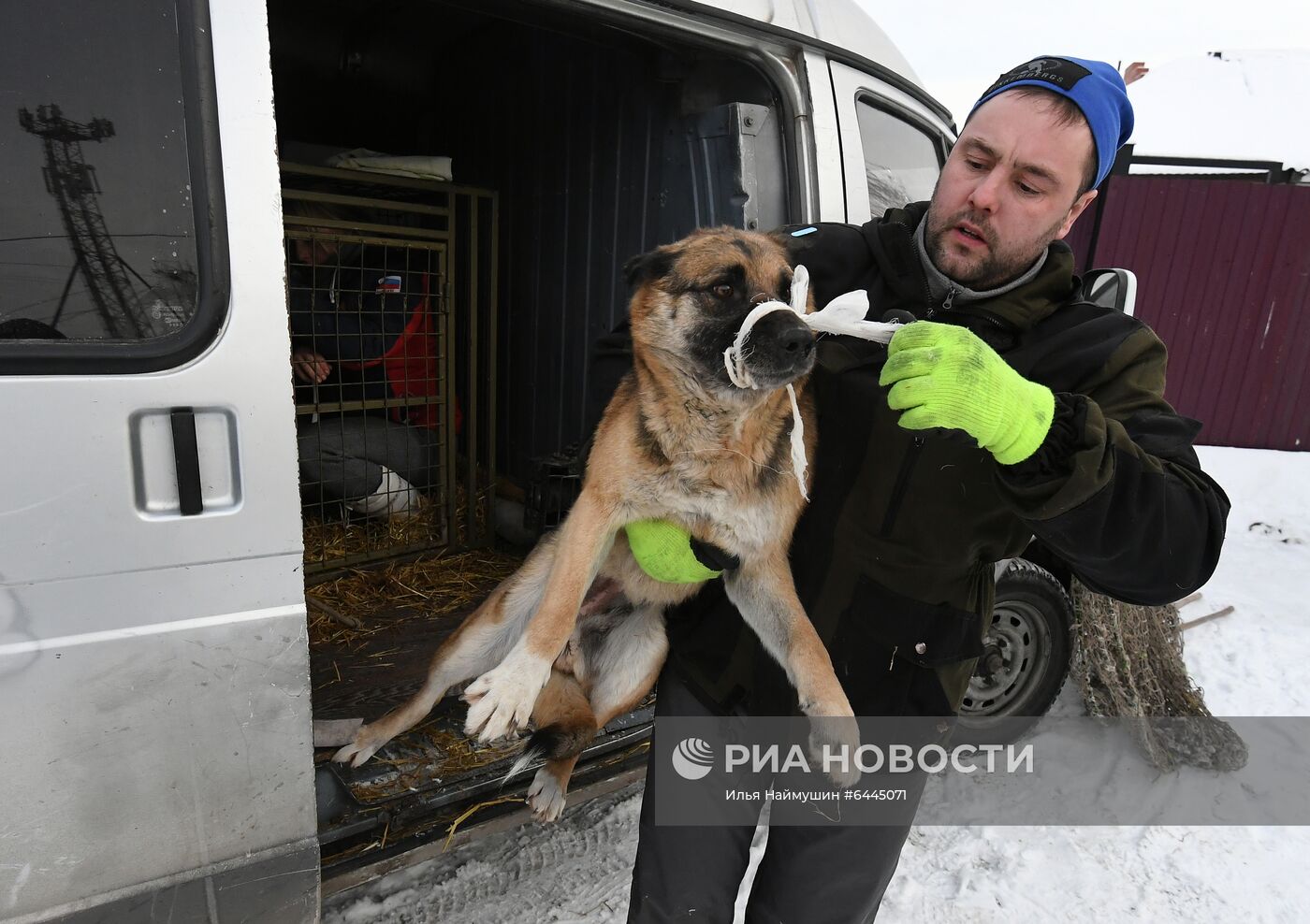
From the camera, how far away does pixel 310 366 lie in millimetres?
3553

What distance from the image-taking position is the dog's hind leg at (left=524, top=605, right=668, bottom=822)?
7.07ft

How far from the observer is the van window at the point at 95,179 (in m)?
1.20

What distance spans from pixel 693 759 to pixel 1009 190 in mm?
1536

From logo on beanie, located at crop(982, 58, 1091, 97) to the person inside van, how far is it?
2895 millimetres

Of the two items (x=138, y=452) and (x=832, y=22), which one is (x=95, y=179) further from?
(x=832, y=22)

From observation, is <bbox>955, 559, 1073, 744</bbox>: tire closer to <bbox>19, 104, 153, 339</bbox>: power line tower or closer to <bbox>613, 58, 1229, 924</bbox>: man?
<bbox>613, 58, 1229, 924</bbox>: man

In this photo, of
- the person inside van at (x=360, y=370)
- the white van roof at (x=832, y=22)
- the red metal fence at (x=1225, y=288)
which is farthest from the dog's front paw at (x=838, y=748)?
Result: the red metal fence at (x=1225, y=288)

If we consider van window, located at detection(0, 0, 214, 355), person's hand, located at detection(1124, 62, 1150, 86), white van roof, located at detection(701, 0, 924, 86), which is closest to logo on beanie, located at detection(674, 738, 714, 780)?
van window, located at detection(0, 0, 214, 355)

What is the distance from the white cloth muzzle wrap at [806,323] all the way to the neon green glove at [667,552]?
14.5 inches

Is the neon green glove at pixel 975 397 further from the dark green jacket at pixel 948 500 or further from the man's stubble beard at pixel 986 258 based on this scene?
the man's stubble beard at pixel 986 258

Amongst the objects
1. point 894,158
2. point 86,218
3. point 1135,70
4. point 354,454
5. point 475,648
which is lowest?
point 475,648

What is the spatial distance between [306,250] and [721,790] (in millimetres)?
3175

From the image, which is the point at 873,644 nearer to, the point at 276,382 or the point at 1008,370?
the point at 1008,370

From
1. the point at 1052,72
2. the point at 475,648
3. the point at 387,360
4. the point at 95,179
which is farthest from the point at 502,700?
the point at 387,360
